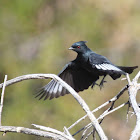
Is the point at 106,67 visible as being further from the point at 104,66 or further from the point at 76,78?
the point at 76,78

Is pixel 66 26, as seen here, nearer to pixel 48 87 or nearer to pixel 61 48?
pixel 61 48

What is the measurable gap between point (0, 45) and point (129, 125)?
322 cm

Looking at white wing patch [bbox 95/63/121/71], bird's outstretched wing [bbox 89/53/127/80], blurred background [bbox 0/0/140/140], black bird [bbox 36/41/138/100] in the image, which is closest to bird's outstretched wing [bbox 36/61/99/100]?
black bird [bbox 36/41/138/100]

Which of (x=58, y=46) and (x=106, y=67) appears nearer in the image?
(x=106, y=67)

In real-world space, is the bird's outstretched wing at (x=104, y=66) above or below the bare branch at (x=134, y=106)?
above

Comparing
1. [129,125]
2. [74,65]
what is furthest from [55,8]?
[74,65]

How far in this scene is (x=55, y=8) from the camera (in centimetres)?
820

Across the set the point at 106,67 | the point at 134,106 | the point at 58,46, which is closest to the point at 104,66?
the point at 106,67

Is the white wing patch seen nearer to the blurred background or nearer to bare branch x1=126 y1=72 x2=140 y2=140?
bare branch x1=126 y1=72 x2=140 y2=140

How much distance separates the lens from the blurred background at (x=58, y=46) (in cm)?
652

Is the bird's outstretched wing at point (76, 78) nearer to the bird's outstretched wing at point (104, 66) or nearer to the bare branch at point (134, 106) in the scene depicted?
the bird's outstretched wing at point (104, 66)

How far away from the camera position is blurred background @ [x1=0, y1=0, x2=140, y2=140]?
257 inches

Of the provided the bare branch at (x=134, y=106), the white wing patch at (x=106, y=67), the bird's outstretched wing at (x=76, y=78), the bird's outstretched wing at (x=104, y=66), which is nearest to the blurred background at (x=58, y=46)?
the bird's outstretched wing at (x=76, y=78)

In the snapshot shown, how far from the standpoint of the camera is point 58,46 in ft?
23.2
